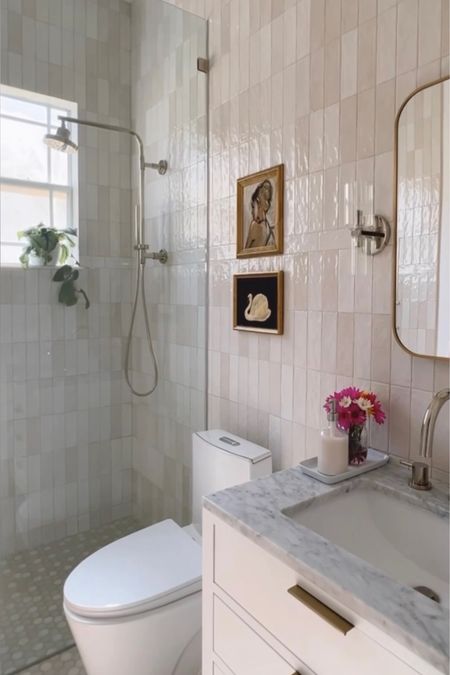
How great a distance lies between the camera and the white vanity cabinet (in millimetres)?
681

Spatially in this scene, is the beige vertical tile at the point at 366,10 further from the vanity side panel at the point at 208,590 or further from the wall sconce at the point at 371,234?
the vanity side panel at the point at 208,590

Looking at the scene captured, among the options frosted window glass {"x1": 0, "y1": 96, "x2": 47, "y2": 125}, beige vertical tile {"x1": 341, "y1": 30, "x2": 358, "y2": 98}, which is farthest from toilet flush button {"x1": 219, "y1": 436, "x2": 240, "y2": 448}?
frosted window glass {"x1": 0, "y1": 96, "x2": 47, "y2": 125}

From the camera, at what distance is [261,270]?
1655 mm

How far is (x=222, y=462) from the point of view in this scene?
5.29 feet

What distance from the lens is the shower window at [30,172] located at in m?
2.11

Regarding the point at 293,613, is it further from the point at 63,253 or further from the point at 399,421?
the point at 63,253

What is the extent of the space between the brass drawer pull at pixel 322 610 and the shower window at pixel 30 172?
75.1 inches

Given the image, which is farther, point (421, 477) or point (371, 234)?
point (371, 234)

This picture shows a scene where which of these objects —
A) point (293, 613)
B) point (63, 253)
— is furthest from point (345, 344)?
point (63, 253)

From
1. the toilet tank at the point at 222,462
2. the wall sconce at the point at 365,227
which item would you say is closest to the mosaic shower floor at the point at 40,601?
the toilet tank at the point at 222,462

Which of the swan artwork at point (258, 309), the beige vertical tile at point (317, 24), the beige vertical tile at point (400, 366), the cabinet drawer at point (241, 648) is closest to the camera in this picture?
the cabinet drawer at point (241, 648)

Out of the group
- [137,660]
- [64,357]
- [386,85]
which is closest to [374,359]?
[386,85]

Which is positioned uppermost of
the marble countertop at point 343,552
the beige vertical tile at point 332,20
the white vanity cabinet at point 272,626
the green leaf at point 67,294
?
the beige vertical tile at point 332,20

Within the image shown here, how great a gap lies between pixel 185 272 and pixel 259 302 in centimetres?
58
